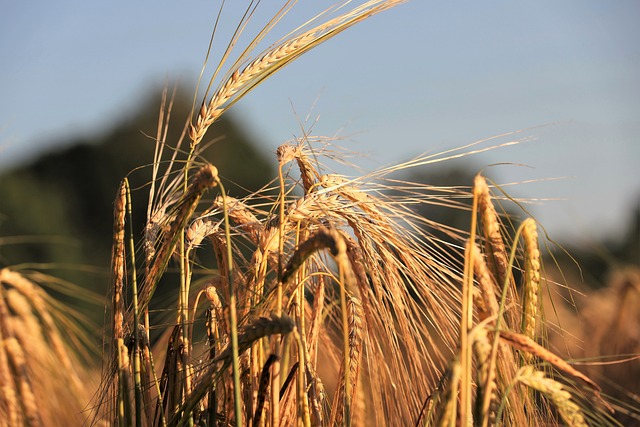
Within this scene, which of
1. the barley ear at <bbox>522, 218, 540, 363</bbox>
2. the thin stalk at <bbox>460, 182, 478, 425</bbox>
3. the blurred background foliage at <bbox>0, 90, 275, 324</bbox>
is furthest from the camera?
the blurred background foliage at <bbox>0, 90, 275, 324</bbox>

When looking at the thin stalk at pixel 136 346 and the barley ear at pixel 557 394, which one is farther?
the thin stalk at pixel 136 346

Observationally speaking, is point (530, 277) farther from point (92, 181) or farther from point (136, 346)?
point (92, 181)

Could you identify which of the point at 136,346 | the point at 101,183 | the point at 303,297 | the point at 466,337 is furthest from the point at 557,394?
the point at 101,183

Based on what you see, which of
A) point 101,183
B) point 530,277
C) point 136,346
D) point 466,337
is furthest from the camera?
point 101,183

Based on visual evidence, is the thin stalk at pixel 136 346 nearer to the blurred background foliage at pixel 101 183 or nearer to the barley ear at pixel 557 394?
the barley ear at pixel 557 394

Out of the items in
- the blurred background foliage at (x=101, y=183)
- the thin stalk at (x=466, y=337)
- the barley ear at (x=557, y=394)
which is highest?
the thin stalk at (x=466, y=337)

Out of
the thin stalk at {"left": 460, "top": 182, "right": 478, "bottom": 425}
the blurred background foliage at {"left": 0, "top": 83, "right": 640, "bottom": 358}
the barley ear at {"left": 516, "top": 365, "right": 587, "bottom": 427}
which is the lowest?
the blurred background foliage at {"left": 0, "top": 83, "right": 640, "bottom": 358}

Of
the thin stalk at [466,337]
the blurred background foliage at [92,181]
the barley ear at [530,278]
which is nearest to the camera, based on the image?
the thin stalk at [466,337]

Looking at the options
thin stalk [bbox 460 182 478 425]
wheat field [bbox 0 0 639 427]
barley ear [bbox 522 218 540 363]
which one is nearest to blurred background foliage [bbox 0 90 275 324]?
wheat field [bbox 0 0 639 427]

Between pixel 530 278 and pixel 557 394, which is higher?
pixel 530 278

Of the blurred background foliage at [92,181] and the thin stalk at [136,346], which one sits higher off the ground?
the thin stalk at [136,346]

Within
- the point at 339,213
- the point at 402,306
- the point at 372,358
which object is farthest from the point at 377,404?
the point at 339,213

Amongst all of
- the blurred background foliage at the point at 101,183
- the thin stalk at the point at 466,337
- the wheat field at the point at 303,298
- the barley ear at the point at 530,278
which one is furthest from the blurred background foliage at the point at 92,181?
Answer: the thin stalk at the point at 466,337

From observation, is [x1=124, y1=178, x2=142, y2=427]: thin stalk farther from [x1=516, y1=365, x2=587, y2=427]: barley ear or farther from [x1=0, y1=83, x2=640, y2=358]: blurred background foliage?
[x1=0, y1=83, x2=640, y2=358]: blurred background foliage
